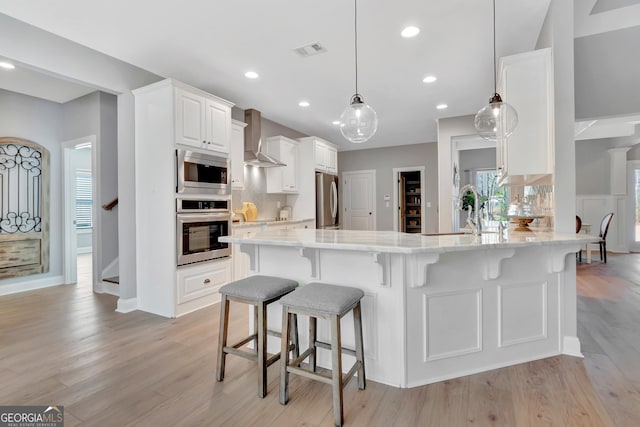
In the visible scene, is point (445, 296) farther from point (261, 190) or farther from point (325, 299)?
point (261, 190)

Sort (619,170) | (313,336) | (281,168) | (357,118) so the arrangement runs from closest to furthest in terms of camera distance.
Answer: (313,336), (357,118), (281,168), (619,170)

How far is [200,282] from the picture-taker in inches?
140

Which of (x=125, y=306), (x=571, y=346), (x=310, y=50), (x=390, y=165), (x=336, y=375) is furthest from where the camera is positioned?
(x=390, y=165)

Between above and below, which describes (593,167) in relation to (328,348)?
above

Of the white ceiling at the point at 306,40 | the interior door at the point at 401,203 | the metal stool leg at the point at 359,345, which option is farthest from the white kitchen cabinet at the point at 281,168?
the metal stool leg at the point at 359,345

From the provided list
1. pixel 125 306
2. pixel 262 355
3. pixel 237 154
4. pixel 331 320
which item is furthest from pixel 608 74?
pixel 125 306

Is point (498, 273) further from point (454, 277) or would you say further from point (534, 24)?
point (534, 24)

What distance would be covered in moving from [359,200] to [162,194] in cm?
555

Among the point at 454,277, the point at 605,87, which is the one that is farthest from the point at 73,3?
the point at 605,87

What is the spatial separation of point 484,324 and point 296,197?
→ 4.32 meters

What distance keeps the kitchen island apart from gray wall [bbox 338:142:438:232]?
16.9 feet

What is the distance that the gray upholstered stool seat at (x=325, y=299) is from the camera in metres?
1.68

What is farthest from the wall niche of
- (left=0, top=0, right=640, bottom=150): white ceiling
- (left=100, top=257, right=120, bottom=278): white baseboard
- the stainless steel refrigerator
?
the stainless steel refrigerator

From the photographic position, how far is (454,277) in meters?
2.04
